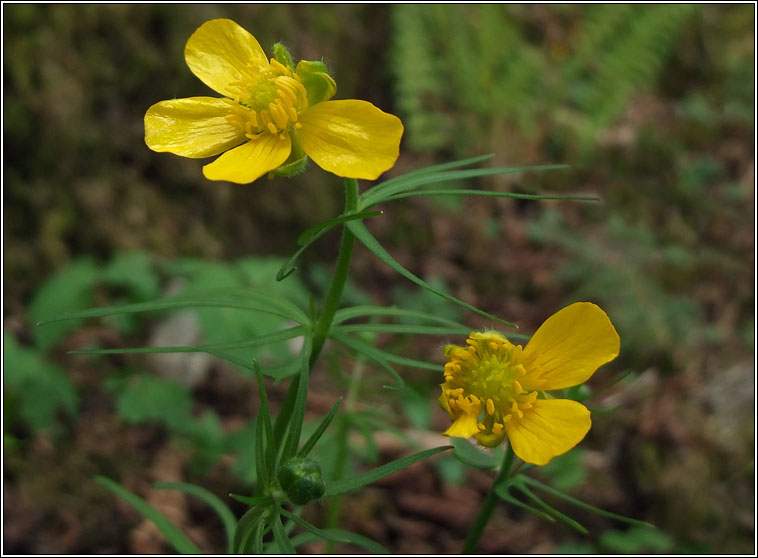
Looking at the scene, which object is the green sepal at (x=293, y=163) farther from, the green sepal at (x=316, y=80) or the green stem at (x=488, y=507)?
the green stem at (x=488, y=507)

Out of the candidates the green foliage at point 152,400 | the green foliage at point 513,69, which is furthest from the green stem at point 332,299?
the green foliage at point 513,69

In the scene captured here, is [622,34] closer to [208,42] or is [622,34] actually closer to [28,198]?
[28,198]

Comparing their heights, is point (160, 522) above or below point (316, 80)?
below

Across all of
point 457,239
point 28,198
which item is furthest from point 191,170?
point 457,239

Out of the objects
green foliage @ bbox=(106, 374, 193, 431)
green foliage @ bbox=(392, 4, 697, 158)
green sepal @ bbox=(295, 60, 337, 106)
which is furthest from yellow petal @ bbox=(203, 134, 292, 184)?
green foliage @ bbox=(392, 4, 697, 158)

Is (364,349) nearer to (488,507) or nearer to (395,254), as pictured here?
(488,507)

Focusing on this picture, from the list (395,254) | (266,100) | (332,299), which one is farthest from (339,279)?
(395,254)

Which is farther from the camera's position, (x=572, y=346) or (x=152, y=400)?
(x=152, y=400)
